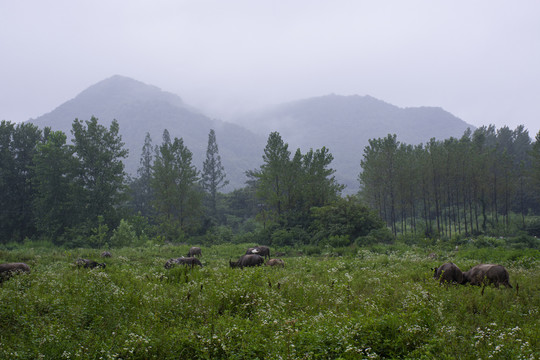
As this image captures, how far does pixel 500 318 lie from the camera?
309 inches

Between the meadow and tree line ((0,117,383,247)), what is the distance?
2302cm

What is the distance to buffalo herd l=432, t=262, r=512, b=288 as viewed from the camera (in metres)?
11.6

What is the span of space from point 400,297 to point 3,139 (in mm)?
48096

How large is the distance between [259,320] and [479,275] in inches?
374

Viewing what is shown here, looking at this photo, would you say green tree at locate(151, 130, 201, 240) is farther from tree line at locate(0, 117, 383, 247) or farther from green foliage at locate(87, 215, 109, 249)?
green foliage at locate(87, 215, 109, 249)

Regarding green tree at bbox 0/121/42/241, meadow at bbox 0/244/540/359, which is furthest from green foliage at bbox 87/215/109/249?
meadow at bbox 0/244/540/359

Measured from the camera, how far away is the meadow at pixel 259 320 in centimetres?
578

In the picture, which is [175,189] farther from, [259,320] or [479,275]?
[259,320]

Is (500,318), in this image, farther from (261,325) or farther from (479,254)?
(479,254)

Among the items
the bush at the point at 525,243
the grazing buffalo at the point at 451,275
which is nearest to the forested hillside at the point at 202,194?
the bush at the point at 525,243

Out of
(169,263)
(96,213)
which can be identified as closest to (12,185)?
(96,213)

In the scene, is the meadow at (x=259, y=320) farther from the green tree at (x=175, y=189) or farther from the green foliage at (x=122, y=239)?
the green tree at (x=175, y=189)

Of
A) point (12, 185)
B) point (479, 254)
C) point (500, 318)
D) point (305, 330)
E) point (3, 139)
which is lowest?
point (479, 254)

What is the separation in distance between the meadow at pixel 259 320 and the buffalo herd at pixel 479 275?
692 mm
